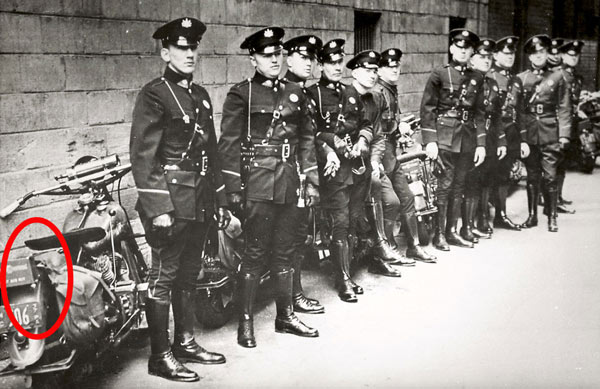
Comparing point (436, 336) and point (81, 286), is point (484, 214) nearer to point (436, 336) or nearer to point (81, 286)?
point (436, 336)

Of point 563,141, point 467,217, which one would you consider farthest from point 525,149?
point 467,217

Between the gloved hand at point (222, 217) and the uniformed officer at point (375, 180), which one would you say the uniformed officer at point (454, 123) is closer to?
the uniformed officer at point (375, 180)

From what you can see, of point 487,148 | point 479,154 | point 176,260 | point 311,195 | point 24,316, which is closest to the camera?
point 24,316

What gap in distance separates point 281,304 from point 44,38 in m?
2.64

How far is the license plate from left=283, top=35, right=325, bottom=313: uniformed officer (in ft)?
6.57

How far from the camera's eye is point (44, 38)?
5.03 m

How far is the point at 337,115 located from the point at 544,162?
3.76m

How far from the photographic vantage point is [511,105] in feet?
27.3

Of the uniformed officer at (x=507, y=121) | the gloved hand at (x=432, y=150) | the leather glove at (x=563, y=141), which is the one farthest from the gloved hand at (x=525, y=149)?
the gloved hand at (x=432, y=150)

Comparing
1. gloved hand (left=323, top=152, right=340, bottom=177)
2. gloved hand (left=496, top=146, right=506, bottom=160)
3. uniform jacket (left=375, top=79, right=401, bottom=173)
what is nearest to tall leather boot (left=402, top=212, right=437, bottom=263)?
uniform jacket (left=375, top=79, right=401, bottom=173)

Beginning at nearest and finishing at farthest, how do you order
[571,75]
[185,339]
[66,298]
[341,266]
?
[66,298] → [185,339] → [341,266] → [571,75]

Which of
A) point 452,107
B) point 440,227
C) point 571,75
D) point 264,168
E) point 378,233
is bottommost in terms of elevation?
point 440,227

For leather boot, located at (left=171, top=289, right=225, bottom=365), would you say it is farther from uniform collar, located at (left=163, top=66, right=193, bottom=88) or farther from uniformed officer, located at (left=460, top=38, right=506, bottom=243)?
uniformed officer, located at (left=460, top=38, right=506, bottom=243)

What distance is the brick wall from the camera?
4.82 meters
